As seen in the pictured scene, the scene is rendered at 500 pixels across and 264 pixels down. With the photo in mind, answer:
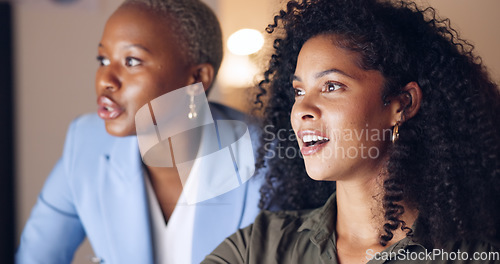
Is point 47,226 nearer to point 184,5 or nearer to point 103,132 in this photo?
point 103,132

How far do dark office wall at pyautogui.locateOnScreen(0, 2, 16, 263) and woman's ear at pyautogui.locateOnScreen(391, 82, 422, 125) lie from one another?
1025 mm

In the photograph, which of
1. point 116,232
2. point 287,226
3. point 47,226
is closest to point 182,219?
point 116,232

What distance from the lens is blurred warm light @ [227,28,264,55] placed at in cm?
122

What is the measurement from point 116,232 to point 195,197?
0.22m

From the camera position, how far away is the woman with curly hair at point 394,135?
0.90m

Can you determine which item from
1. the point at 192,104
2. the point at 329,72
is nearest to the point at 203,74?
the point at 192,104

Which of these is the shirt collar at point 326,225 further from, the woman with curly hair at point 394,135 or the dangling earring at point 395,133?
the dangling earring at point 395,133

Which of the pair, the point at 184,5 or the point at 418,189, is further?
the point at 184,5

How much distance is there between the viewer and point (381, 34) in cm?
92

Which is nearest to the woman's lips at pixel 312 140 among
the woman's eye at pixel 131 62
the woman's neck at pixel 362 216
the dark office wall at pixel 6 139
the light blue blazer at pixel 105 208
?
the woman's neck at pixel 362 216

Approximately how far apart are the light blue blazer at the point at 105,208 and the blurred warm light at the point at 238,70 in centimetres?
8

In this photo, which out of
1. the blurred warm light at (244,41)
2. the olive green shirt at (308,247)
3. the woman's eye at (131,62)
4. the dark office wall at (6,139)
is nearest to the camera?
the olive green shirt at (308,247)

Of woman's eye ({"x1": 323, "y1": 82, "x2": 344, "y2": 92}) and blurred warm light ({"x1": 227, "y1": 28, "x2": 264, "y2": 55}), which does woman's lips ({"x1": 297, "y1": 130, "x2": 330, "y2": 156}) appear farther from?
blurred warm light ({"x1": 227, "y1": 28, "x2": 264, "y2": 55})

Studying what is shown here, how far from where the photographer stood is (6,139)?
139cm
